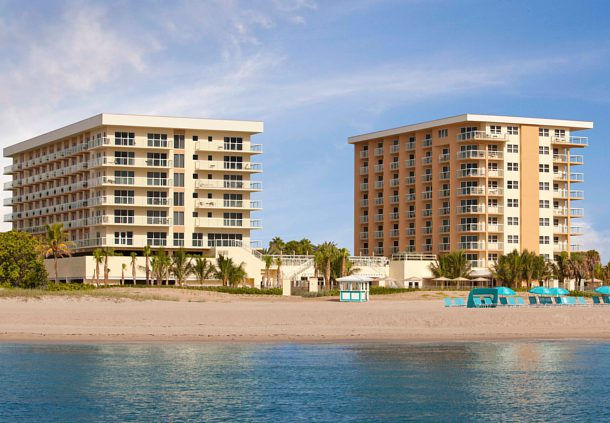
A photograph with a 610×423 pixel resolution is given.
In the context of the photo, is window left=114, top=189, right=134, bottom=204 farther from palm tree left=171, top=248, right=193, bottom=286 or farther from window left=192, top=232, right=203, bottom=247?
palm tree left=171, top=248, right=193, bottom=286

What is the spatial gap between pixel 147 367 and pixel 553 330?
28.9m

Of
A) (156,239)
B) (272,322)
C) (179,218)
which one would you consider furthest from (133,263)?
(272,322)

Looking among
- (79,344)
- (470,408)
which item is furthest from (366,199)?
(470,408)

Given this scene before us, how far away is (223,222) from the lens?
115 m

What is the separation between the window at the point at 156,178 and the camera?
369 ft

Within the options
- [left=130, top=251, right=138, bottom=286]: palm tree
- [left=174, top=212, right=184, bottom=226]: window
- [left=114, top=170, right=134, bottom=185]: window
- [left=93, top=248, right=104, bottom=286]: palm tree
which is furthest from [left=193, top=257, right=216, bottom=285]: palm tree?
[left=114, top=170, right=134, bottom=185]: window

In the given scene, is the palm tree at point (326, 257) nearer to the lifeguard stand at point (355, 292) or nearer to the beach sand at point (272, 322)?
the lifeguard stand at point (355, 292)

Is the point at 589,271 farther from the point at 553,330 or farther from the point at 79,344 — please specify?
the point at 79,344

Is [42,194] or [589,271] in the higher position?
[42,194]

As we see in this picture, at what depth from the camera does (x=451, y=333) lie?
5572 cm

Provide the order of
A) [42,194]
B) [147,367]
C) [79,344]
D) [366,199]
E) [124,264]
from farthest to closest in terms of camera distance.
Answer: [366,199]
[42,194]
[124,264]
[79,344]
[147,367]

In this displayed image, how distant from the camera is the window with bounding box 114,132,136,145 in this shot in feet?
365

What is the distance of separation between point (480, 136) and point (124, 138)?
44.3 m

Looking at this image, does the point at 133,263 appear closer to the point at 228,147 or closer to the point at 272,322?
the point at 228,147
